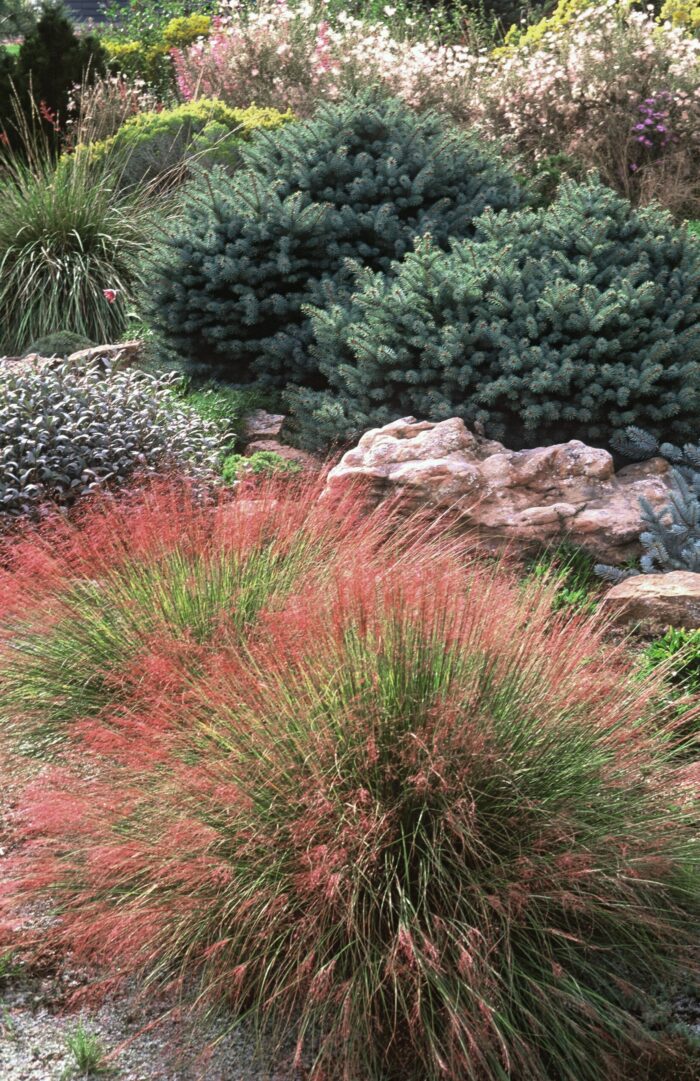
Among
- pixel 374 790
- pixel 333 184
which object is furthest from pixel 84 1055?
pixel 333 184

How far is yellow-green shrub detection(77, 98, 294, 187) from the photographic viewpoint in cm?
993

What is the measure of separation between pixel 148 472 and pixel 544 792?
133 inches

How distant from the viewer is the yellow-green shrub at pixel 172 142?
9.93 metres

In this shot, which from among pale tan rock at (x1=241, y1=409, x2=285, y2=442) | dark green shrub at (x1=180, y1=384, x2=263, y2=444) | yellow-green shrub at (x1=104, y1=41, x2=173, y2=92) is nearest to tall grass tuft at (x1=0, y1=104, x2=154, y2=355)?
dark green shrub at (x1=180, y1=384, x2=263, y2=444)

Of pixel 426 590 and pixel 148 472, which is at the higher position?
pixel 426 590

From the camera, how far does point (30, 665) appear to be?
375 centimetres

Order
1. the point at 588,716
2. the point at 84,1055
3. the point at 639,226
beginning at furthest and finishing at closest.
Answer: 1. the point at 639,226
2. the point at 588,716
3. the point at 84,1055

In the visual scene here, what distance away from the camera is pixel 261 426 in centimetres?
673

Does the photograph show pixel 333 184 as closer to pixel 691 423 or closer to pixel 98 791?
pixel 691 423

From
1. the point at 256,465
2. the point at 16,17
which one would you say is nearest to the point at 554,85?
the point at 256,465

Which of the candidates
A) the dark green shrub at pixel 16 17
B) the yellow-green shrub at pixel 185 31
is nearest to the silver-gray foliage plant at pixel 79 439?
the dark green shrub at pixel 16 17

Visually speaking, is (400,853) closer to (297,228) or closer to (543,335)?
(543,335)

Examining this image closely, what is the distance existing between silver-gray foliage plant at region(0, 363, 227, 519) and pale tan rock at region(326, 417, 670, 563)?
0.98 meters

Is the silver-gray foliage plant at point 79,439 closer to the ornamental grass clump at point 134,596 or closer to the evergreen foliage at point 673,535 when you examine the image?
the ornamental grass clump at point 134,596
